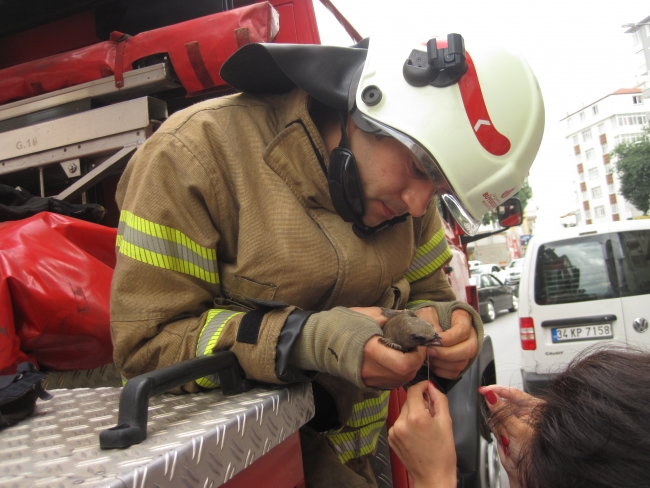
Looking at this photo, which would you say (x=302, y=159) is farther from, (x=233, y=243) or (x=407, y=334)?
(x=407, y=334)

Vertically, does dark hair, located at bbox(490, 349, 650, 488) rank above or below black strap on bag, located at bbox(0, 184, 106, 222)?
below

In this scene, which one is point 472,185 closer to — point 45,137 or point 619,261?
point 45,137

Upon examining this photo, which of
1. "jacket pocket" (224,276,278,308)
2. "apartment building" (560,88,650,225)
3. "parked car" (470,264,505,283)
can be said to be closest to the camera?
"jacket pocket" (224,276,278,308)

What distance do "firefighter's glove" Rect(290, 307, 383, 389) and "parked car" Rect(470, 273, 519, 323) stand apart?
14.7m

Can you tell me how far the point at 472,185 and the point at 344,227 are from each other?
425 millimetres

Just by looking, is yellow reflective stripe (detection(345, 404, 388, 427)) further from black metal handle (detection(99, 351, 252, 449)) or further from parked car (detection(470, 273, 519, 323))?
parked car (detection(470, 273, 519, 323))

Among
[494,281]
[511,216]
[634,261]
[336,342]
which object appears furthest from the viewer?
[494,281]

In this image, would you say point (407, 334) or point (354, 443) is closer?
point (407, 334)

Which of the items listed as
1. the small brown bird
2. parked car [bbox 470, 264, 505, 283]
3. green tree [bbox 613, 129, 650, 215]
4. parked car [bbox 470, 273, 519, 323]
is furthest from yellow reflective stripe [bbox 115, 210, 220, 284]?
green tree [bbox 613, 129, 650, 215]

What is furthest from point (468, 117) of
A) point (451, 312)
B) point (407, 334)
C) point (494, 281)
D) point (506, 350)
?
point (494, 281)

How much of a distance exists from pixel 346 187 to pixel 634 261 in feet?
18.8

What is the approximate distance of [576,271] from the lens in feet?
21.0

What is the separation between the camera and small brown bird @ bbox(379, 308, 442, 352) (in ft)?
4.11

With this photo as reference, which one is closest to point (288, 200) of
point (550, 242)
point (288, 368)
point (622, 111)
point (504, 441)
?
point (288, 368)
